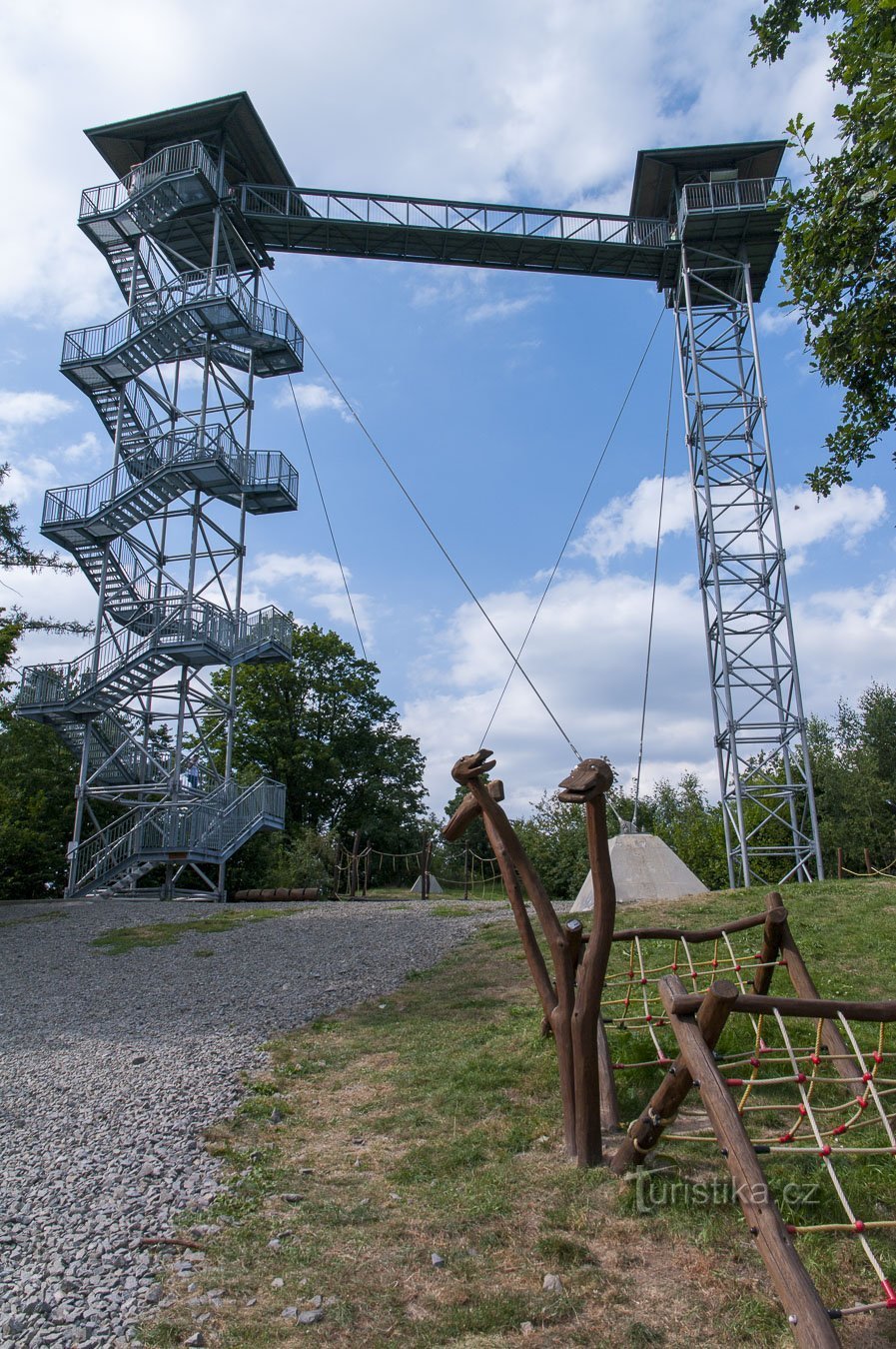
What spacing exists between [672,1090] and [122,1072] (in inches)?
191

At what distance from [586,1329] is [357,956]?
8.81 m

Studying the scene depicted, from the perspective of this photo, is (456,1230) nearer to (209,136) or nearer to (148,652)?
(148,652)

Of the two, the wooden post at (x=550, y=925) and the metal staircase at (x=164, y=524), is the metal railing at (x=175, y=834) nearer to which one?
the metal staircase at (x=164, y=524)

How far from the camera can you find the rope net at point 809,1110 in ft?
11.0

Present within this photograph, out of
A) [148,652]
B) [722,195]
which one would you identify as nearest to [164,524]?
[148,652]

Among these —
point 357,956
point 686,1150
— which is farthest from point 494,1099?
point 357,956

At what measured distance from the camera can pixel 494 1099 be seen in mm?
5613

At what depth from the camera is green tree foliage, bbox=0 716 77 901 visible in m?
23.2

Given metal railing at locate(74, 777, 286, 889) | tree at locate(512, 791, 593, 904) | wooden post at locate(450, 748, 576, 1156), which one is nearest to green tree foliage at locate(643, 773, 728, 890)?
tree at locate(512, 791, 593, 904)

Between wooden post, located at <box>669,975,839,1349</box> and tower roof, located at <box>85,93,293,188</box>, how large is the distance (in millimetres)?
27541

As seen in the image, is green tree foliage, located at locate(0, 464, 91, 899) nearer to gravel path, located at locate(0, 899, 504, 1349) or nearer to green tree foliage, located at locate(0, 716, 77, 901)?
green tree foliage, located at locate(0, 716, 77, 901)

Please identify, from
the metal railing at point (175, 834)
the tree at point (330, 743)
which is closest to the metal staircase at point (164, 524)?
the metal railing at point (175, 834)

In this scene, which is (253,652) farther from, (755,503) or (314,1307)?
(314,1307)

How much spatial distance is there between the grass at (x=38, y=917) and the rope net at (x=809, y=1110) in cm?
1317
